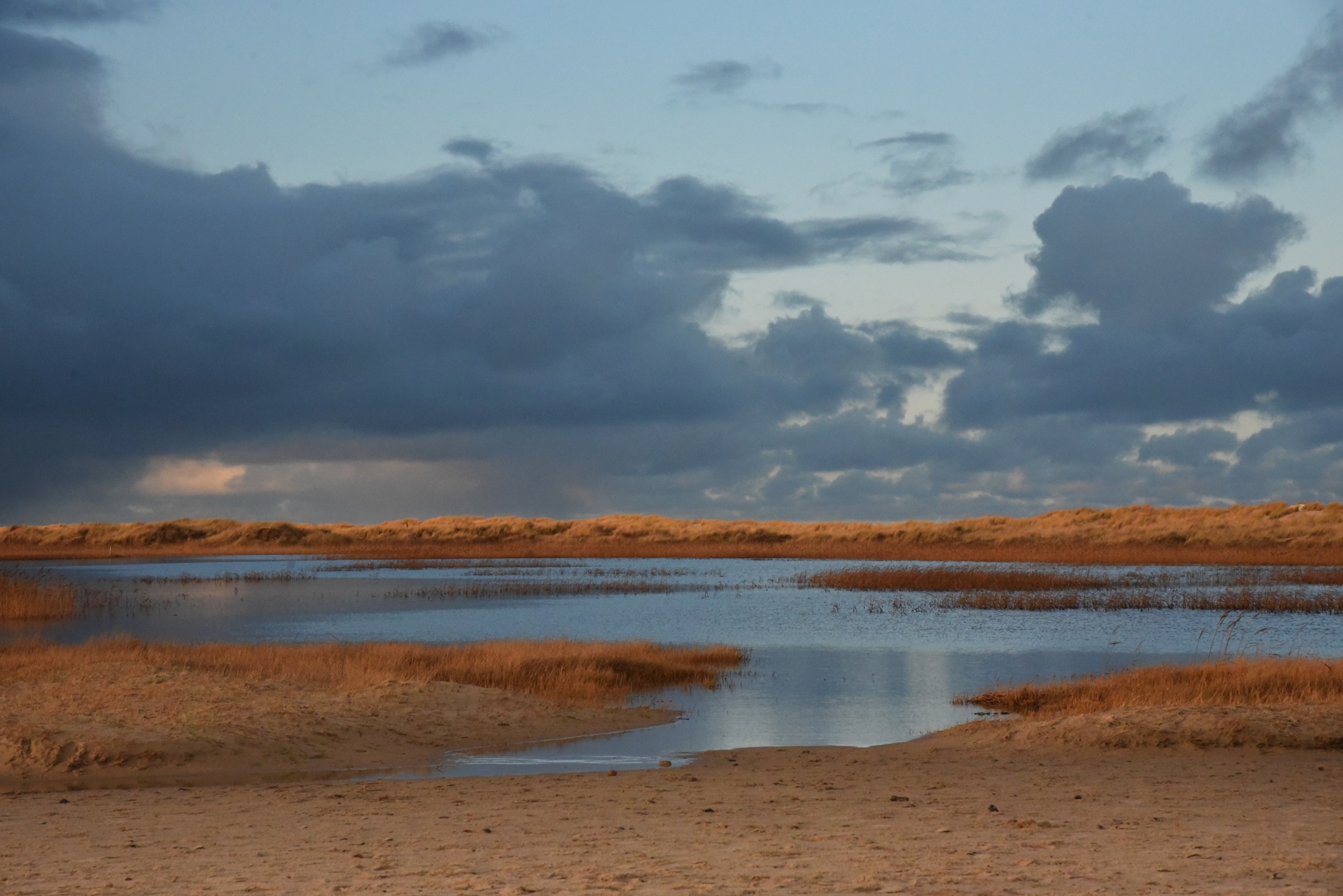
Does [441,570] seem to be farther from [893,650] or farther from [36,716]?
[36,716]

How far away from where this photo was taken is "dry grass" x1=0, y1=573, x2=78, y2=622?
3969 centimetres

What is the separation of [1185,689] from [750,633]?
16.9 m

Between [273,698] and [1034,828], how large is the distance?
12.6 meters

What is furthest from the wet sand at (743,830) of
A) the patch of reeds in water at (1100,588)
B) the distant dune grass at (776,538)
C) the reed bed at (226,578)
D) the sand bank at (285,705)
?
the distant dune grass at (776,538)

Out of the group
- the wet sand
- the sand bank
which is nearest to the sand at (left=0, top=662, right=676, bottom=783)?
the sand bank

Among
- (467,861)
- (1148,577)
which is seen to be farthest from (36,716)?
(1148,577)

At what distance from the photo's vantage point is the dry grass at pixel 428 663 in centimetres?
2189

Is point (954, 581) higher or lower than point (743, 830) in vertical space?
lower

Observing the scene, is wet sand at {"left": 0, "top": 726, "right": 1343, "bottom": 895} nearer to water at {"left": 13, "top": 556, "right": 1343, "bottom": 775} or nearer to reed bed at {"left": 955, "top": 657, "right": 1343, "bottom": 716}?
water at {"left": 13, "top": 556, "right": 1343, "bottom": 775}

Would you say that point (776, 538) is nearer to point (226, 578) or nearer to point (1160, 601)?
point (226, 578)

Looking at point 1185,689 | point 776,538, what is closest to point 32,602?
point 1185,689

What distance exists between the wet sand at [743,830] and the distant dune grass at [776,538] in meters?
65.1

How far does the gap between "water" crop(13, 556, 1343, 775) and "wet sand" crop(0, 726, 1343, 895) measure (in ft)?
9.46

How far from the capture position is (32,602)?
133 ft
